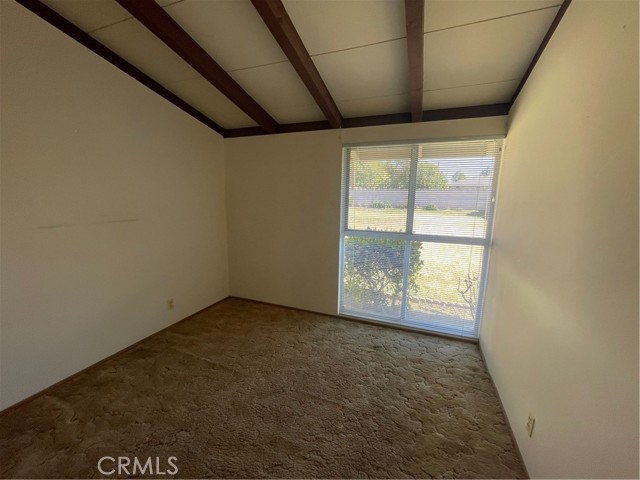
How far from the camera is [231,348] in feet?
8.25

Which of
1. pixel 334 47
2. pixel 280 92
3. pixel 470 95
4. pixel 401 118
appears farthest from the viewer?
pixel 401 118

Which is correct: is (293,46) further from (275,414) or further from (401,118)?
(275,414)

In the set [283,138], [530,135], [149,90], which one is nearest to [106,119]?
[149,90]

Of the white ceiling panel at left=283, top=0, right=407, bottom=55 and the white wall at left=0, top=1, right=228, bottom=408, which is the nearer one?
the white ceiling panel at left=283, top=0, right=407, bottom=55

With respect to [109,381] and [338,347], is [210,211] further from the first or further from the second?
[338,347]

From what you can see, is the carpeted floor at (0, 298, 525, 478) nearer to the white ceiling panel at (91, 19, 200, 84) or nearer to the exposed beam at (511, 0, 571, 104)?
the exposed beam at (511, 0, 571, 104)

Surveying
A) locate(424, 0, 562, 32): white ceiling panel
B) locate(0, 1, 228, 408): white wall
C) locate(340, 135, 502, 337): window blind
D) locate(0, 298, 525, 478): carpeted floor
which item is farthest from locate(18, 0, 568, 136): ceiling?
locate(0, 298, 525, 478): carpeted floor

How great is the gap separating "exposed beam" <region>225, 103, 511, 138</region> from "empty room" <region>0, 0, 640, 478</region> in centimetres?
2

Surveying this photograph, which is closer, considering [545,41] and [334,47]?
[545,41]

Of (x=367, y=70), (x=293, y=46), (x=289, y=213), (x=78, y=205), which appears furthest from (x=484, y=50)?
(x=78, y=205)

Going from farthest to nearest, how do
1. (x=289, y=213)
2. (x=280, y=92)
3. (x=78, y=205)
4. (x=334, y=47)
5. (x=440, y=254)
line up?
(x=289, y=213) < (x=440, y=254) < (x=280, y=92) < (x=78, y=205) < (x=334, y=47)

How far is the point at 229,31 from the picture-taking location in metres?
1.78

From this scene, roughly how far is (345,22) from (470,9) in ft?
2.44

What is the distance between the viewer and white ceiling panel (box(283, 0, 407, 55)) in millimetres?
1527
